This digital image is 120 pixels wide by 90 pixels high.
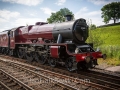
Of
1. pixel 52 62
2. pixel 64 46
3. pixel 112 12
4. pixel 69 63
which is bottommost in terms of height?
pixel 52 62

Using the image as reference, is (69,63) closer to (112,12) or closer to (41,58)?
(41,58)

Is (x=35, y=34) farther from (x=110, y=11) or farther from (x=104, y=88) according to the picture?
(x=110, y=11)

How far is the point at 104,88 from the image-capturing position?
19.2 feet

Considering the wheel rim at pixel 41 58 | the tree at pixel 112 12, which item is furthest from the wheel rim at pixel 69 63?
the tree at pixel 112 12

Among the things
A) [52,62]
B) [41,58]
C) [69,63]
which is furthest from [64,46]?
[41,58]

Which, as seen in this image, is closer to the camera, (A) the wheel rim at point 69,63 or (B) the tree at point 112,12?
(A) the wheel rim at point 69,63

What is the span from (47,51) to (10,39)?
777 centimetres

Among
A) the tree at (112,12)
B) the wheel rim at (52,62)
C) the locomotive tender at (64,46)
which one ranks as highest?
the tree at (112,12)

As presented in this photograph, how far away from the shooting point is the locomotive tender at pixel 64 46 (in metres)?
8.62

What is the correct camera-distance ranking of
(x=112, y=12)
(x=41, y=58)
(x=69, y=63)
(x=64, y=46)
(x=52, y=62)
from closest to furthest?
(x=69, y=63)
(x=64, y=46)
(x=52, y=62)
(x=41, y=58)
(x=112, y=12)

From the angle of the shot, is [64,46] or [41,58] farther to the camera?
[41,58]

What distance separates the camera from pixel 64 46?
30.6 feet

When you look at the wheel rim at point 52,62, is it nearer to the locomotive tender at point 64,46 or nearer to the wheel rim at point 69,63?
the locomotive tender at point 64,46

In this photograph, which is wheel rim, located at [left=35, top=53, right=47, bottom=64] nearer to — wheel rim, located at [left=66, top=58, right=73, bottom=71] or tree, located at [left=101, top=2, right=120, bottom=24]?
wheel rim, located at [left=66, top=58, right=73, bottom=71]
